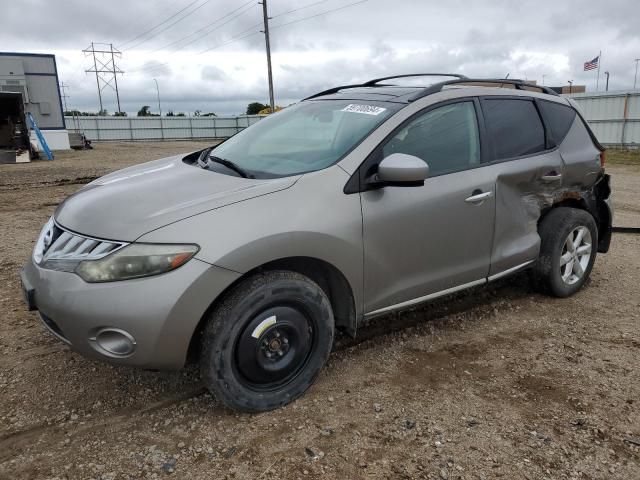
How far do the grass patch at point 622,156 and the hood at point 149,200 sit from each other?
16.8m

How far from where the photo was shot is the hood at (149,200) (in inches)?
96.6

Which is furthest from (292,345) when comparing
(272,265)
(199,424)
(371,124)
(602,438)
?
(602,438)

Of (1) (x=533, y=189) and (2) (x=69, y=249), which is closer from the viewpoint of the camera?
(2) (x=69, y=249)

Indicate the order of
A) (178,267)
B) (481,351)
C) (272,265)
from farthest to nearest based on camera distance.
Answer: (481,351) → (272,265) → (178,267)

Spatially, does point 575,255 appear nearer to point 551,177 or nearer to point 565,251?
point 565,251

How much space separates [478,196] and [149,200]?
202 centimetres

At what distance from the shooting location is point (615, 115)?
20203 millimetres

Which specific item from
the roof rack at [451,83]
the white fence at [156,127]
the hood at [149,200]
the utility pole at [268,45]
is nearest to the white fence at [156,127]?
the white fence at [156,127]

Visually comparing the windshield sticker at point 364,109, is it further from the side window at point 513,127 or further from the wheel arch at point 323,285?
the wheel arch at point 323,285

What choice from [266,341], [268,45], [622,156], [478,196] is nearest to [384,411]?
[266,341]

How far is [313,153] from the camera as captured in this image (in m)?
3.10

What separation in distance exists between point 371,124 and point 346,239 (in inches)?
30.5

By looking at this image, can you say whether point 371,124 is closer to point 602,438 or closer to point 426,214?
point 426,214

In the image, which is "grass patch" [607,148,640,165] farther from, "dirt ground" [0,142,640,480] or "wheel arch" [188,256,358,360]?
"wheel arch" [188,256,358,360]
